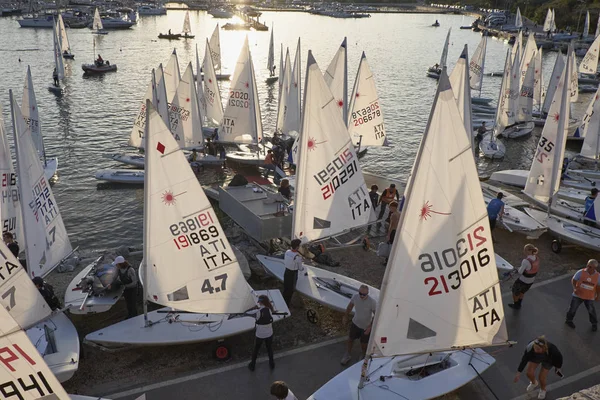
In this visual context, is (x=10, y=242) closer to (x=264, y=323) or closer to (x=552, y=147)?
(x=264, y=323)

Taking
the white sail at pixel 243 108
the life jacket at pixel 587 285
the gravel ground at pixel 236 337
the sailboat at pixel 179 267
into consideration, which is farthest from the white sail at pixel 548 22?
the sailboat at pixel 179 267

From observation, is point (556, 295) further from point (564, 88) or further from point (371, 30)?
point (371, 30)

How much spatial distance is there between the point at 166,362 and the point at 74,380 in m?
1.84

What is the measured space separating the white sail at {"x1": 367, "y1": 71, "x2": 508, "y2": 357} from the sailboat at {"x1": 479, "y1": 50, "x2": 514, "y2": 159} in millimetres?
23307

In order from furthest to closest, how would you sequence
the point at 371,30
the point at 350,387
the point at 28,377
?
the point at 371,30
the point at 350,387
the point at 28,377

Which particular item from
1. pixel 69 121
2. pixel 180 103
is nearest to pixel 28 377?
pixel 180 103

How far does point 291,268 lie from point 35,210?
259 inches

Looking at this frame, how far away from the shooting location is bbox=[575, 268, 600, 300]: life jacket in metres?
11.2

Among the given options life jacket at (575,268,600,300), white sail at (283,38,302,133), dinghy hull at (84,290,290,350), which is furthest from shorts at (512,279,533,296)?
white sail at (283,38,302,133)

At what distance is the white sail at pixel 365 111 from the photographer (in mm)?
24375

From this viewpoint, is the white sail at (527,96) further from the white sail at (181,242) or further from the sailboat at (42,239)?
the sailboat at (42,239)

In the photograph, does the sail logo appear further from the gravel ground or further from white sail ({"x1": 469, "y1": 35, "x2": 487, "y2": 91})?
white sail ({"x1": 469, "y1": 35, "x2": 487, "y2": 91})

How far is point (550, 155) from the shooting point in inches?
679

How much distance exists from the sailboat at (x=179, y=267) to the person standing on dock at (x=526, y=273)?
605cm
